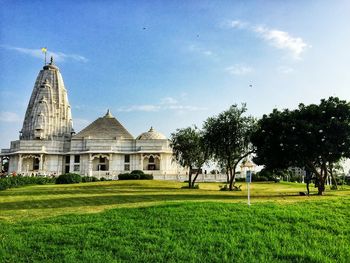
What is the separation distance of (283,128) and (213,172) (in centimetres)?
4712

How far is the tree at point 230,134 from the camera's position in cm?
4088

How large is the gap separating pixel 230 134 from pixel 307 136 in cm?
1115

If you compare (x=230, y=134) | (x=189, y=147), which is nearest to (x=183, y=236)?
(x=230, y=134)

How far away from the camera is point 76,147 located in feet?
294

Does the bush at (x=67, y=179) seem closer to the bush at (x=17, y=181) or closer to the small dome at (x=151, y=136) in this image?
the bush at (x=17, y=181)

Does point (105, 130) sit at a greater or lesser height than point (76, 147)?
greater

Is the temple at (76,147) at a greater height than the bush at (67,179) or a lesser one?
greater

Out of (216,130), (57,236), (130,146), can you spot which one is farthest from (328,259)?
(130,146)

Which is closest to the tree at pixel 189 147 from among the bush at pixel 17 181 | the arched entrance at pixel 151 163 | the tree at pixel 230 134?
the tree at pixel 230 134

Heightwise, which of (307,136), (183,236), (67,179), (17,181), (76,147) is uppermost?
(76,147)

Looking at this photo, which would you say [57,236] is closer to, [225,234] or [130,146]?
[225,234]

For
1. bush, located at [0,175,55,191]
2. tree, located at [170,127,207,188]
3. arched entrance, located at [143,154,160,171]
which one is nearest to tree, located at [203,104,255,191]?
tree, located at [170,127,207,188]

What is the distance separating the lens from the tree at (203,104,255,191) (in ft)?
134

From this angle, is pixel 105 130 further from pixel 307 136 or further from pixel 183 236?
pixel 183 236
